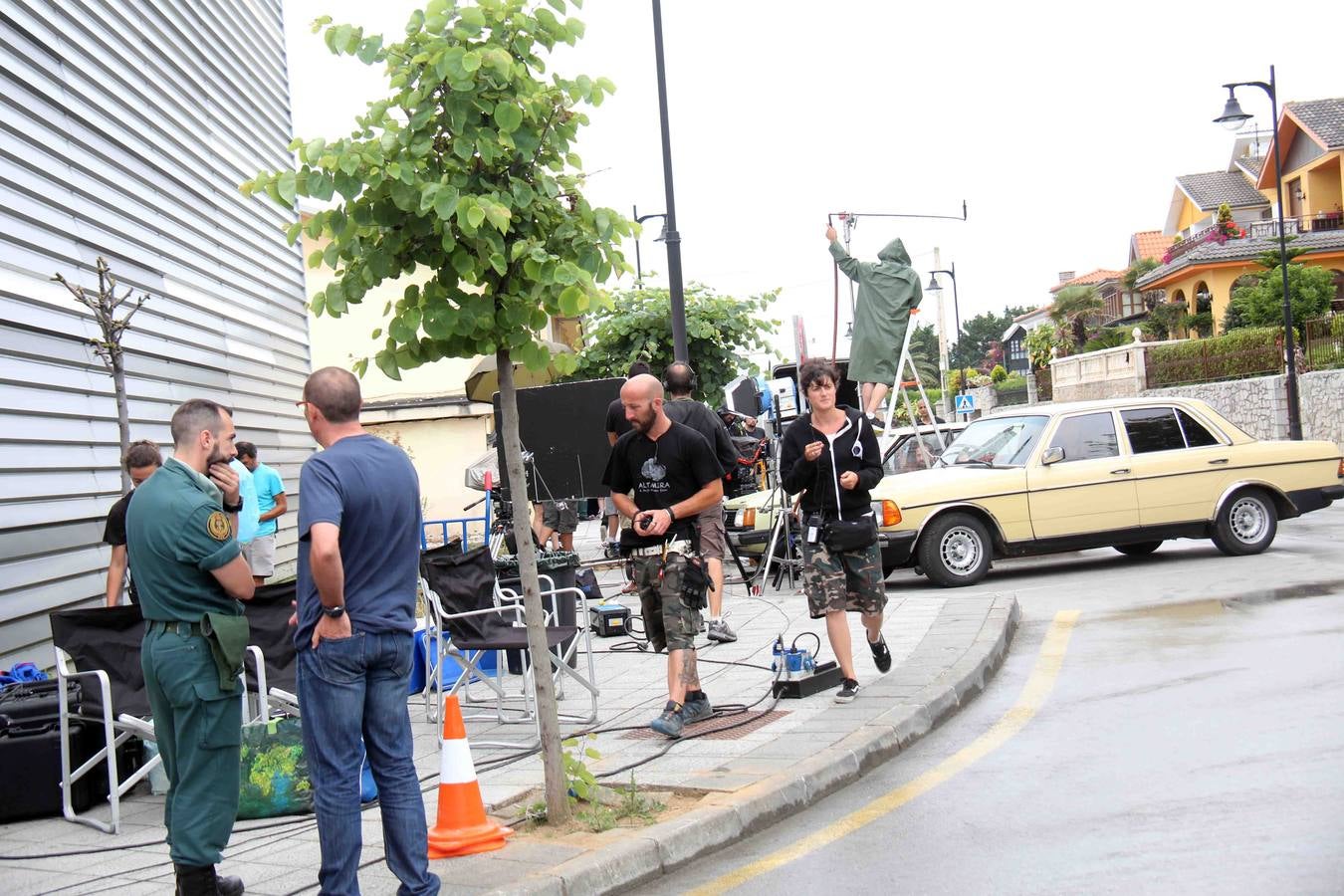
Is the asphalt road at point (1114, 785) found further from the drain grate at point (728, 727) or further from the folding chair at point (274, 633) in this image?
the folding chair at point (274, 633)

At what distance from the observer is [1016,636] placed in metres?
9.90

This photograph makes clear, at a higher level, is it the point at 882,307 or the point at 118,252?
the point at 118,252

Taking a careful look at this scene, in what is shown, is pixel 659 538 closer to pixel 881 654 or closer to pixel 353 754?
pixel 881 654

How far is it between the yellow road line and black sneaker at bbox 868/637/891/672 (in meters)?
0.83

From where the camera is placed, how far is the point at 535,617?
5.70 meters

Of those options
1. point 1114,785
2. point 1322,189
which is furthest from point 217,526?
point 1322,189

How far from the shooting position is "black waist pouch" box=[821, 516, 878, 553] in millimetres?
7734

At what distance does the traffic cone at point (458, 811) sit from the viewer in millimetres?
5051

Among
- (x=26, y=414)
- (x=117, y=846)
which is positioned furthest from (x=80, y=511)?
(x=117, y=846)

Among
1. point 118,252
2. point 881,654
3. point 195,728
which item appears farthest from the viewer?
point 118,252

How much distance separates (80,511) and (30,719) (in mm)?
2783

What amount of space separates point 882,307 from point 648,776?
765 cm

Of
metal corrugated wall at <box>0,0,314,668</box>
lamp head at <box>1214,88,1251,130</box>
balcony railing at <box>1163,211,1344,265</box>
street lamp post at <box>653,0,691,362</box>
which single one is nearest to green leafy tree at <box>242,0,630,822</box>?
metal corrugated wall at <box>0,0,314,668</box>

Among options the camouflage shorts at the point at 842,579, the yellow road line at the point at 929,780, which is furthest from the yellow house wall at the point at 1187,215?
the camouflage shorts at the point at 842,579
